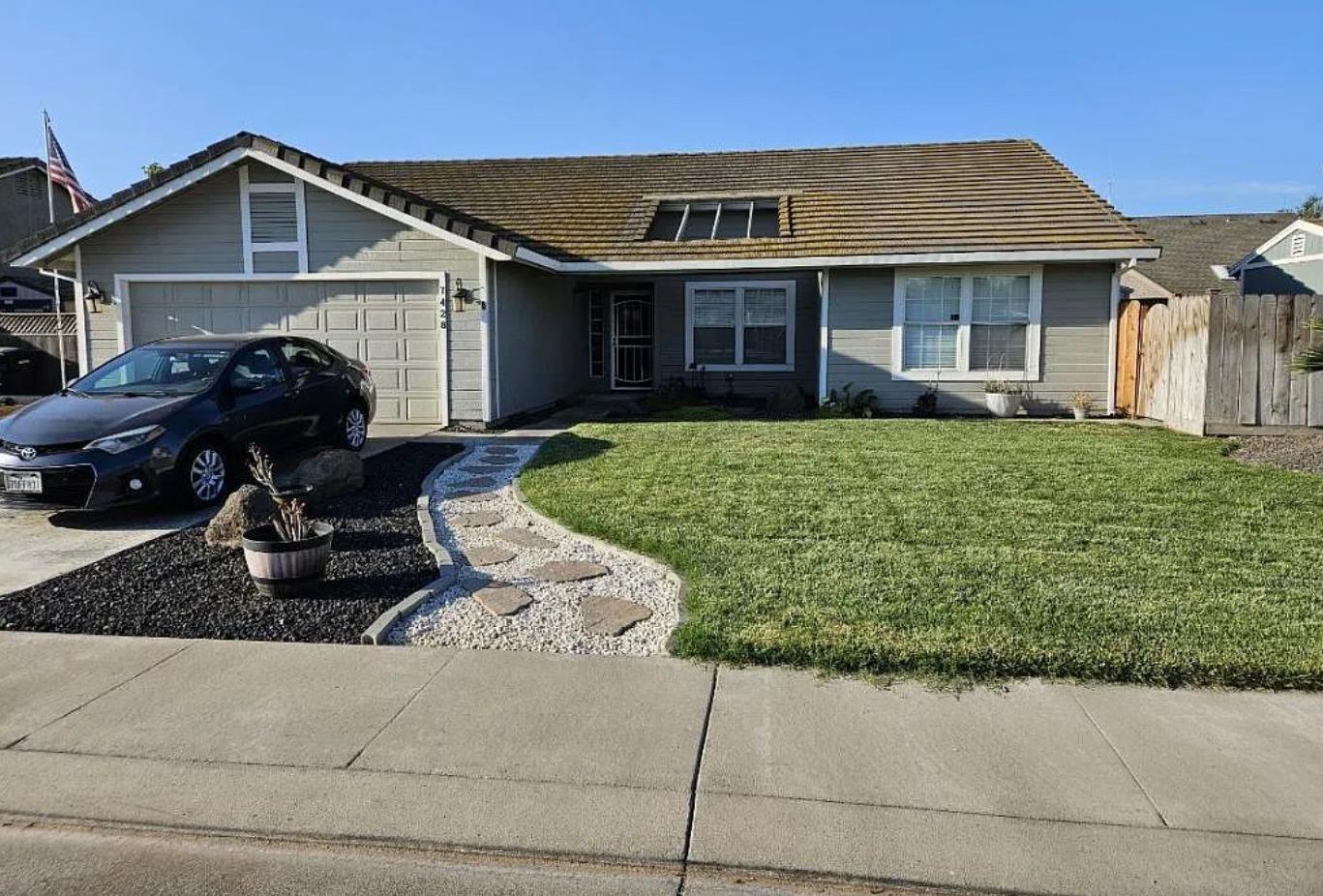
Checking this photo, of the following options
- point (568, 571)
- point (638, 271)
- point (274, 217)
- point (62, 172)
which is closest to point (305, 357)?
point (274, 217)

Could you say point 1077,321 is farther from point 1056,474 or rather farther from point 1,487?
point 1,487

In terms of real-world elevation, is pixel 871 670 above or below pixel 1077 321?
below

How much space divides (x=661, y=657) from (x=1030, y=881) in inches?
92.0

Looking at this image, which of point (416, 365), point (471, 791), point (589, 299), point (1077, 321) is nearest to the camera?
point (471, 791)

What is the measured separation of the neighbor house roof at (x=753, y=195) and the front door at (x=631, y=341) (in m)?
2.15

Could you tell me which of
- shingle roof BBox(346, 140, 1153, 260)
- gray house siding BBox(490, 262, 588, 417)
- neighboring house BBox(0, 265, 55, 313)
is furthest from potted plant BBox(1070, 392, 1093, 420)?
neighboring house BBox(0, 265, 55, 313)

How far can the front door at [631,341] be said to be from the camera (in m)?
19.5

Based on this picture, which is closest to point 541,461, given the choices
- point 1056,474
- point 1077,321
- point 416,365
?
point 416,365

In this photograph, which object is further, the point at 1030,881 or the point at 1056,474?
the point at 1056,474

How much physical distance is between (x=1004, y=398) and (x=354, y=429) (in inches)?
382

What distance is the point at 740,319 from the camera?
17531 millimetres

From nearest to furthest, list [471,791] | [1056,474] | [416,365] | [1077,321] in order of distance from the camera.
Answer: [471,791], [1056,474], [416,365], [1077,321]

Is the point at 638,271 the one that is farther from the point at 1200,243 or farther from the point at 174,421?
the point at 1200,243

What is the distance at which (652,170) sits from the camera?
65.1 ft
